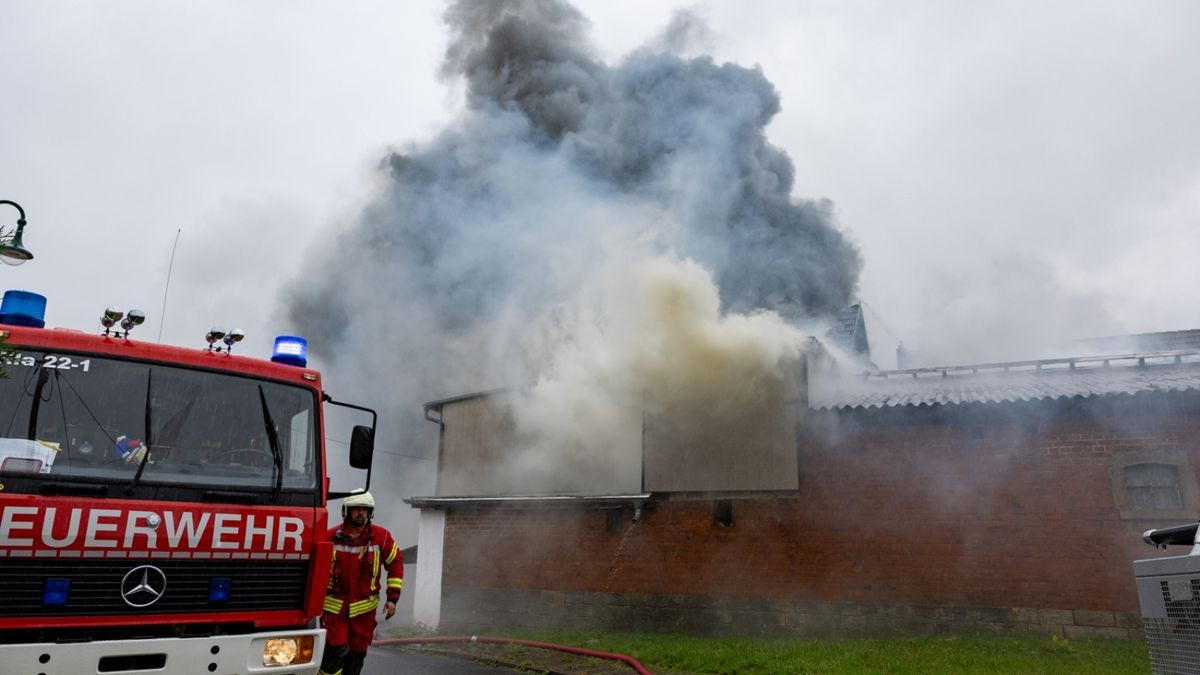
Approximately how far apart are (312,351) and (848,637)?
1739 cm

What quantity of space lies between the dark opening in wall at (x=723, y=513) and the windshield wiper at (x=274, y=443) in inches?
288

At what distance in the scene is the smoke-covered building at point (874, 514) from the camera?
28.9 feet

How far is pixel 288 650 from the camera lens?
13.4 ft

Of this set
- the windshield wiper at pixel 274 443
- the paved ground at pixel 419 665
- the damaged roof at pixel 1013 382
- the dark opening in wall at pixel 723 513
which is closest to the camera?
the windshield wiper at pixel 274 443

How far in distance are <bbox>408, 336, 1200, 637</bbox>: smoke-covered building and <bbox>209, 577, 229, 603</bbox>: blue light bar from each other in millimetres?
7578

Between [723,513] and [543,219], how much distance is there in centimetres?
834

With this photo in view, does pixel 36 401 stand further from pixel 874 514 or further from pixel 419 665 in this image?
pixel 874 514

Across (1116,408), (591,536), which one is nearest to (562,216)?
(591,536)

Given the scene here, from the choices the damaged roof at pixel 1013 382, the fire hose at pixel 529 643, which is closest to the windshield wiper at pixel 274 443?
the fire hose at pixel 529 643

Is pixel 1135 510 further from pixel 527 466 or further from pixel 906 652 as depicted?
pixel 527 466

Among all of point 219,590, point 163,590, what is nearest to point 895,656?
point 219,590

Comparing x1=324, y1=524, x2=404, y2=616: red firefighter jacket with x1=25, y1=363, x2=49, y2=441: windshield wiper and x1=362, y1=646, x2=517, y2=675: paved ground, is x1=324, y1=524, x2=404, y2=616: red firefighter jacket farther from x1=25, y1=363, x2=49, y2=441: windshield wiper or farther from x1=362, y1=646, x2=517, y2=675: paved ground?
x1=362, y1=646, x2=517, y2=675: paved ground

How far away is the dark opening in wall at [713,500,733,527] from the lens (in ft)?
34.9

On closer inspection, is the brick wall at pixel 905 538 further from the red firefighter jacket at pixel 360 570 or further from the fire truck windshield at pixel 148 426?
the fire truck windshield at pixel 148 426
